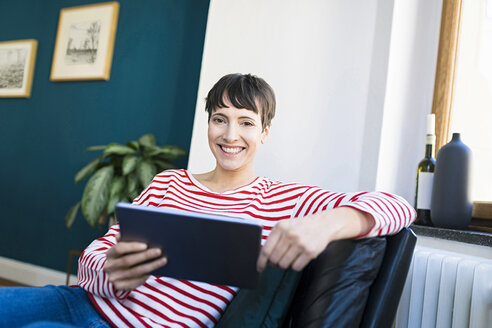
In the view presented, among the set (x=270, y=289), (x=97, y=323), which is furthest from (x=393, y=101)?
(x=97, y=323)

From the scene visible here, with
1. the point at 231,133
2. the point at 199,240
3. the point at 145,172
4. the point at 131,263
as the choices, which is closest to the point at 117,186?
the point at 145,172

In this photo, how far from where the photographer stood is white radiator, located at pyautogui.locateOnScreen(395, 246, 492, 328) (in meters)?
1.20

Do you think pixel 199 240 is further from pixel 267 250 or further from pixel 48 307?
pixel 48 307

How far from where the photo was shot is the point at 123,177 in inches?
96.6

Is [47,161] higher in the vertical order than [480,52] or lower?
lower

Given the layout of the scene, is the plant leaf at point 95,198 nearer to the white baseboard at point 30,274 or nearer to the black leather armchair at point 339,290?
the white baseboard at point 30,274

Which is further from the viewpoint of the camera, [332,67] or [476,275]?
[332,67]

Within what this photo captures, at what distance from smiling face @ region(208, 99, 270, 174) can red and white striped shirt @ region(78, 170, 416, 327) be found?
0.32 feet

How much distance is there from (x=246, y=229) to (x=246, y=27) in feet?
5.29

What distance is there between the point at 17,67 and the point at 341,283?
3.58 meters

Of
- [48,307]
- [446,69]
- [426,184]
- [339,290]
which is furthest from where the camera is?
[446,69]

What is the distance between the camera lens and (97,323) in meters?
1.05

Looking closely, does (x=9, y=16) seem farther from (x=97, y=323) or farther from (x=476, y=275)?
(x=476, y=275)

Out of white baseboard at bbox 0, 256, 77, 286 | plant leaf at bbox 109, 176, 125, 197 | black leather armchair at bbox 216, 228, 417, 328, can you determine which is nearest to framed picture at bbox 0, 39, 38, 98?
white baseboard at bbox 0, 256, 77, 286
